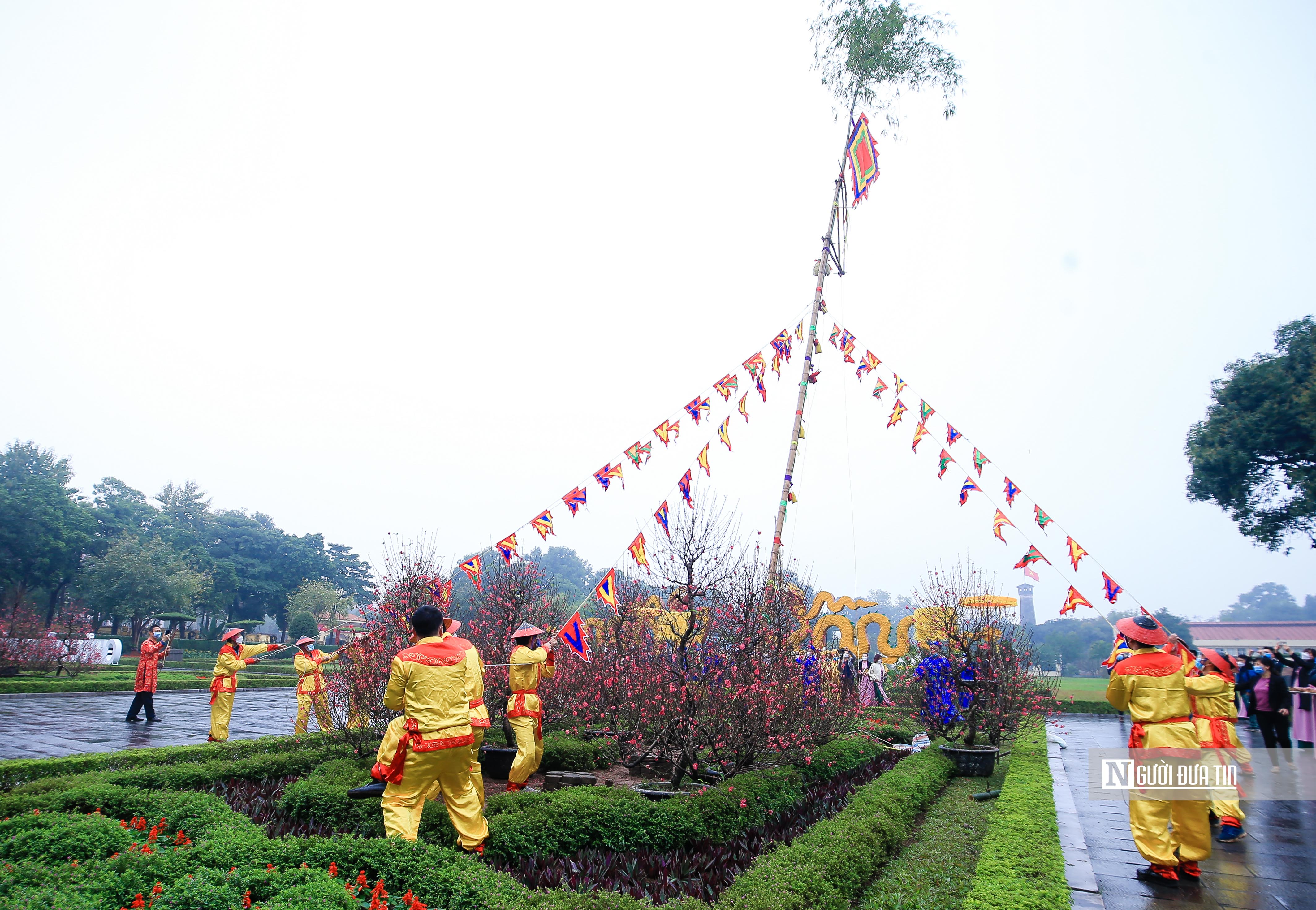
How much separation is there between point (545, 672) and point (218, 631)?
175ft

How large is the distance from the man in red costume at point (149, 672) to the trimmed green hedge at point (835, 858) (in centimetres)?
1186

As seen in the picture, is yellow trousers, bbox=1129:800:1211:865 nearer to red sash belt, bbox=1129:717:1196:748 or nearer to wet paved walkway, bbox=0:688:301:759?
red sash belt, bbox=1129:717:1196:748

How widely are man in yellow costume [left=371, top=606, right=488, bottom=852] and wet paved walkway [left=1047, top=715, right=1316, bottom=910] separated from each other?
4160mm

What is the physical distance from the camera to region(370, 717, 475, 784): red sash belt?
4.92 meters

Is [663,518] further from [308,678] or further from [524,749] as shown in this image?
[308,678]

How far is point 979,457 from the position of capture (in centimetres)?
1141

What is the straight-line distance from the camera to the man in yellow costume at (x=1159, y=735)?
4973mm

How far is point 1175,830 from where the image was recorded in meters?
5.11

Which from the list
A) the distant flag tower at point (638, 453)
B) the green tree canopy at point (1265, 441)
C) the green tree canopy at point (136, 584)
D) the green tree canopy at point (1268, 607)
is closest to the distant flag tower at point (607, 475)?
the distant flag tower at point (638, 453)

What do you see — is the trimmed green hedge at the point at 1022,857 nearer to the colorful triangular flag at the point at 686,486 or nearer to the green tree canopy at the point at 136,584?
the colorful triangular flag at the point at 686,486

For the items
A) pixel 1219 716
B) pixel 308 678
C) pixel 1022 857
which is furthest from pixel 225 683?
pixel 1219 716

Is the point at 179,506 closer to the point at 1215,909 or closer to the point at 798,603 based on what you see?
the point at 798,603

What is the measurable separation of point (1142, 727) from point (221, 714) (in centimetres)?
1163

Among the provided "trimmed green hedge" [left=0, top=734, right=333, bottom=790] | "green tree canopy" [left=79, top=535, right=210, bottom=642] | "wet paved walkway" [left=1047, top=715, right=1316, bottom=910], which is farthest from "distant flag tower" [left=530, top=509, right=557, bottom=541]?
"green tree canopy" [left=79, top=535, right=210, bottom=642]
